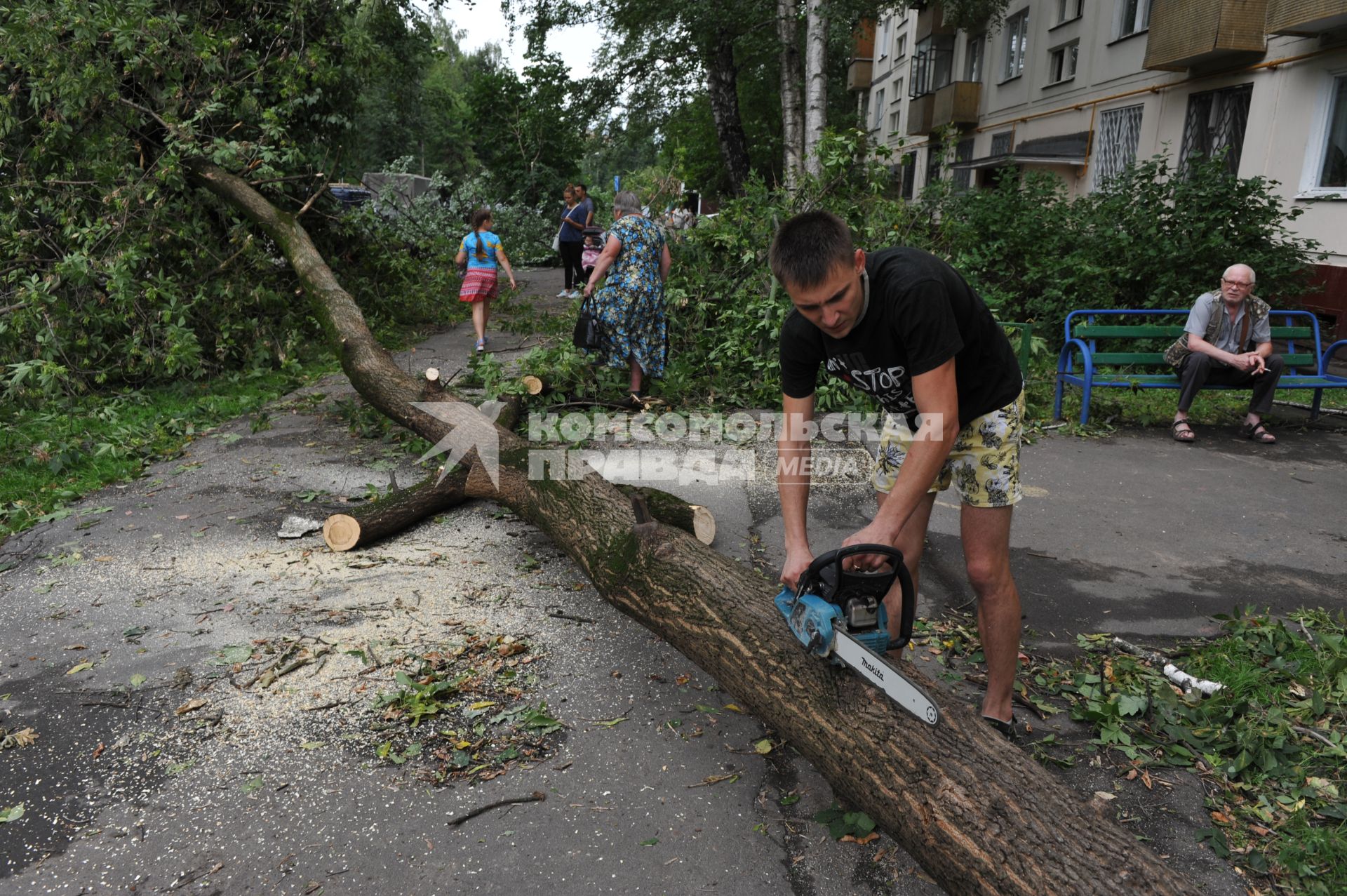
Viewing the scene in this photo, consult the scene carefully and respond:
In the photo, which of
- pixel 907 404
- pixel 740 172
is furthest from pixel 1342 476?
pixel 740 172

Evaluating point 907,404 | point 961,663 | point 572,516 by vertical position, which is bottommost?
point 961,663

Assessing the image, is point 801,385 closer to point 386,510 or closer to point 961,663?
point 961,663

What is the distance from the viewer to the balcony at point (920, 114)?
2436 cm

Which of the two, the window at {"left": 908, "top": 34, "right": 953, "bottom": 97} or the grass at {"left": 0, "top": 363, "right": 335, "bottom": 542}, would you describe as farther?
the window at {"left": 908, "top": 34, "right": 953, "bottom": 97}

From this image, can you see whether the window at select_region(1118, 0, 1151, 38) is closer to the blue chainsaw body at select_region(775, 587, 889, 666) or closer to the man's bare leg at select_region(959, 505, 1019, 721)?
the man's bare leg at select_region(959, 505, 1019, 721)

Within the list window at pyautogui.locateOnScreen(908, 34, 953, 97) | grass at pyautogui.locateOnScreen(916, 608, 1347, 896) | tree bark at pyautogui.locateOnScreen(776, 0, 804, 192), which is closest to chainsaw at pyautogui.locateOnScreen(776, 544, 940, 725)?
grass at pyautogui.locateOnScreen(916, 608, 1347, 896)

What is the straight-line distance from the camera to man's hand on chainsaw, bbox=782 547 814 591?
2420 millimetres

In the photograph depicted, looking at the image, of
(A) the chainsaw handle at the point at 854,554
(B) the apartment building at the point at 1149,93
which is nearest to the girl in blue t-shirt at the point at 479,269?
(B) the apartment building at the point at 1149,93

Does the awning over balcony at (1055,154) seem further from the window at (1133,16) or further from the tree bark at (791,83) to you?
the tree bark at (791,83)

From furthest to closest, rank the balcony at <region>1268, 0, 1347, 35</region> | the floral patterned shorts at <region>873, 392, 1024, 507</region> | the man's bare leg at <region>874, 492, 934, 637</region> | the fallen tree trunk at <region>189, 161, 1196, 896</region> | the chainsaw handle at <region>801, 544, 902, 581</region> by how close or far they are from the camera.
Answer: the balcony at <region>1268, 0, 1347, 35</region>, the man's bare leg at <region>874, 492, 934, 637</region>, the floral patterned shorts at <region>873, 392, 1024, 507</region>, the chainsaw handle at <region>801, 544, 902, 581</region>, the fallen tree trunk at <region>189, 161, 1196, 896</region>

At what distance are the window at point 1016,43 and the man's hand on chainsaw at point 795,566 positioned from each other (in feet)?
68.3

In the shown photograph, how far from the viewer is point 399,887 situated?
2225mm

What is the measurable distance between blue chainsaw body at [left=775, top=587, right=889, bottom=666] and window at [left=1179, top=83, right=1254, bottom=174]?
12.7 m

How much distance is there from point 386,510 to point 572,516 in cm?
113
